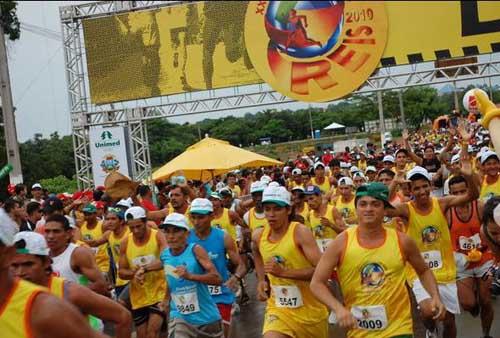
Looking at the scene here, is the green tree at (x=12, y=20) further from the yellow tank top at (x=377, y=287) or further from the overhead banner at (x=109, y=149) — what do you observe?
the overhead banner at (x=109, y=149)

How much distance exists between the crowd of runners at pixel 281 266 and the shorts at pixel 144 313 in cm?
1

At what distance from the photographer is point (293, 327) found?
4996mm

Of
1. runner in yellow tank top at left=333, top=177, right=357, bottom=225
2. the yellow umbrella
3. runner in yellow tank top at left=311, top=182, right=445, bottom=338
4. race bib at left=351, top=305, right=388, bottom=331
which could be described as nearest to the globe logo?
runner in yellow tank top at left=311, top=182, right=445, bottom=338

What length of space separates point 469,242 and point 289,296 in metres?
2.23

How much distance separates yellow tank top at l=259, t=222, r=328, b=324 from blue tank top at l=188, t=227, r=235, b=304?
39.2 inches

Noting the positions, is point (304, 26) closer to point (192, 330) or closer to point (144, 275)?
point (192, 330)

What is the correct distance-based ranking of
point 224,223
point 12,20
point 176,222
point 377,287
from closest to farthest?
1. point 12,20
2. point 377,287
3. point 176,222
4. point 224,223

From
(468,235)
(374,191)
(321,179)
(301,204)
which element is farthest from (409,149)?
(374,191)

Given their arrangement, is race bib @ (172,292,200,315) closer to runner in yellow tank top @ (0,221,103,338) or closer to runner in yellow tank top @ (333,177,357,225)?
runner in yellow tank top @ (0,221,103,338)

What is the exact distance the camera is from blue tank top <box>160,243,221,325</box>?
5.41m

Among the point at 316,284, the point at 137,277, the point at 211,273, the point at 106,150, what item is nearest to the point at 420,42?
the point at 316,284

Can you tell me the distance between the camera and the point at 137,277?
20.2 ft

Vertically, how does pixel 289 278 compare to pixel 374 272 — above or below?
below

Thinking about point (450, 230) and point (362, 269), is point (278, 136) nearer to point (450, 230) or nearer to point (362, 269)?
point (450, 230)
